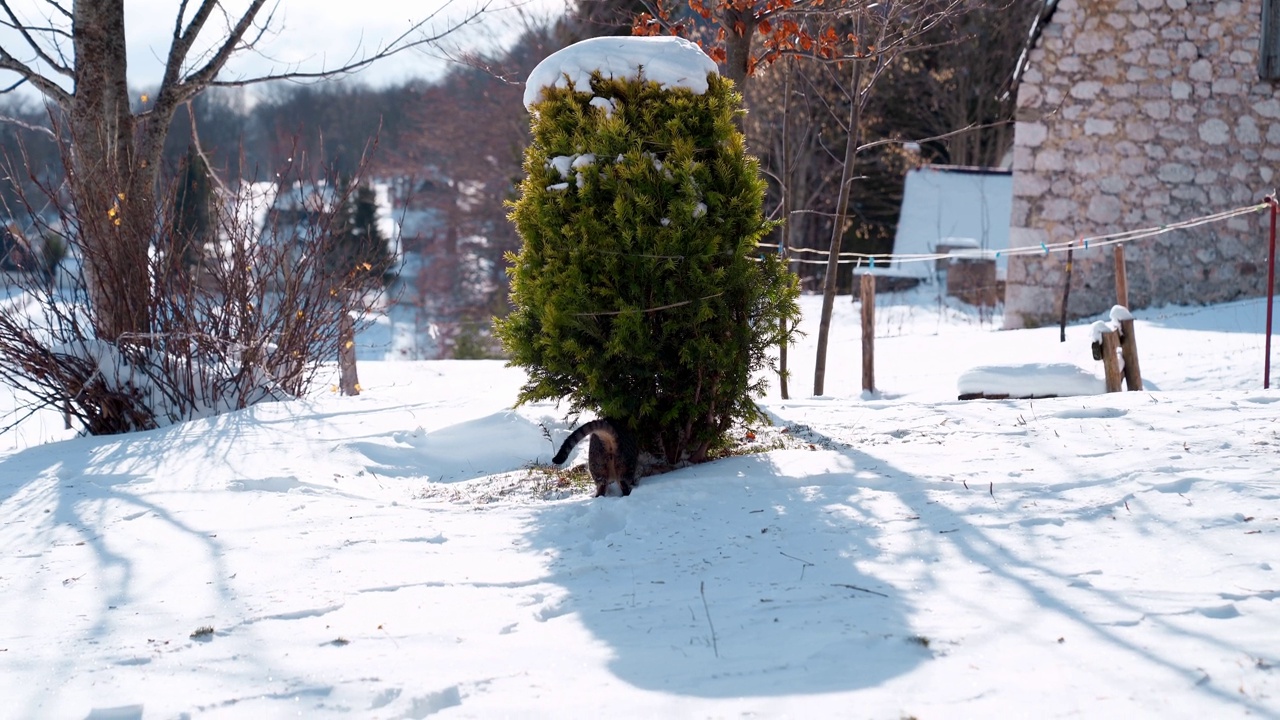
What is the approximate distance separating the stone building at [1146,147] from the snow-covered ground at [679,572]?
7.68 metres

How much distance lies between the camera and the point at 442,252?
1289 inches

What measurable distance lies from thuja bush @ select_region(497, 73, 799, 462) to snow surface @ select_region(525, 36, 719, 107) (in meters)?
0.04

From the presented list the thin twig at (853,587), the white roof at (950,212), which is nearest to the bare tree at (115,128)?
the thin twig at (853,587)

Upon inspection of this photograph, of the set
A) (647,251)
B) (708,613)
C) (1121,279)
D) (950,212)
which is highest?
(950,212)

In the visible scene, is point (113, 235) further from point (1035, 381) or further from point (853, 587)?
point (1035, 381)

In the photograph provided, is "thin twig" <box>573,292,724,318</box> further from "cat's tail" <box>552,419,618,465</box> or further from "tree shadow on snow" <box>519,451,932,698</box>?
"tree shadow on snow" <box>519,451,932,698</box>

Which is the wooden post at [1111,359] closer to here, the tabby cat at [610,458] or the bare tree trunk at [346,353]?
the tabby cat at [610,458]

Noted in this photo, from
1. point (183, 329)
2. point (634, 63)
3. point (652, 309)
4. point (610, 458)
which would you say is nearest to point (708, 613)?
point (610, 458)

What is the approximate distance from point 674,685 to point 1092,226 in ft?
37.7

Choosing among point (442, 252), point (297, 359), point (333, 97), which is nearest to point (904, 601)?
point (297, 359)

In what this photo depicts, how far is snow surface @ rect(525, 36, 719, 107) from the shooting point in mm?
4398

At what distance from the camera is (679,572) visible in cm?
331

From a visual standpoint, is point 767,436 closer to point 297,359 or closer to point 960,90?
point 297,359

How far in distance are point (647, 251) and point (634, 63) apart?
0.81 metres
